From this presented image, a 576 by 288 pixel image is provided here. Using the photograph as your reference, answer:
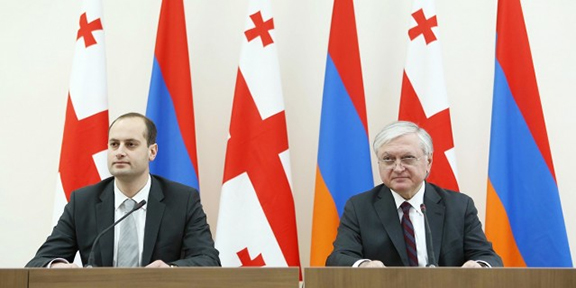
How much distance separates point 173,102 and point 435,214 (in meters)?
1.72

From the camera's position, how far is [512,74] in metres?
4.05

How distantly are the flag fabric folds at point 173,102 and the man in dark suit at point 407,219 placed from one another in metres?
1.20

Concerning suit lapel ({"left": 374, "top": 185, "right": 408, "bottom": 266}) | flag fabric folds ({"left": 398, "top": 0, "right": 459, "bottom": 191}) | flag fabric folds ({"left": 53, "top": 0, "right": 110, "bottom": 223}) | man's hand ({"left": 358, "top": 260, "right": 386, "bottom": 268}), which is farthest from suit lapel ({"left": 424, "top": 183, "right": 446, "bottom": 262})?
flag fabric folds ({"left": 53, "top": 0, "right": 110, "bottom": 223})

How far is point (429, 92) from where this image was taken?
409 centimetres

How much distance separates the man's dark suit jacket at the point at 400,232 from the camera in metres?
3.11

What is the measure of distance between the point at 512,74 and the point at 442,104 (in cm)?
43

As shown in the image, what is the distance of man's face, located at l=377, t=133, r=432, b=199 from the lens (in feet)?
10.5

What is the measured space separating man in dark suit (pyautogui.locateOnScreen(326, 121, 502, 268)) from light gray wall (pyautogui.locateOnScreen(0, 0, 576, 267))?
4.02 feet

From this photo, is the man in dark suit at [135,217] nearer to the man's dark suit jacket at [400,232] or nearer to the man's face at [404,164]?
the man's dark suit jacket at [400,232]

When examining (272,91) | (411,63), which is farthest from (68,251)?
(411,63)

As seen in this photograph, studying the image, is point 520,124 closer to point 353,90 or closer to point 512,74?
point 512,74

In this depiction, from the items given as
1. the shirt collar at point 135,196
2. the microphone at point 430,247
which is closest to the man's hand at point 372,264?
the microphone at point 430,247

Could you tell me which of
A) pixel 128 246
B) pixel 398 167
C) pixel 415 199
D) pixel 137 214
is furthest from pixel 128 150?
pixel 415 199

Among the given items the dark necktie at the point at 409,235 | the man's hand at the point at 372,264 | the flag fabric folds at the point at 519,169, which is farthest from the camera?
the flag fabric folds at the point at 519,169
